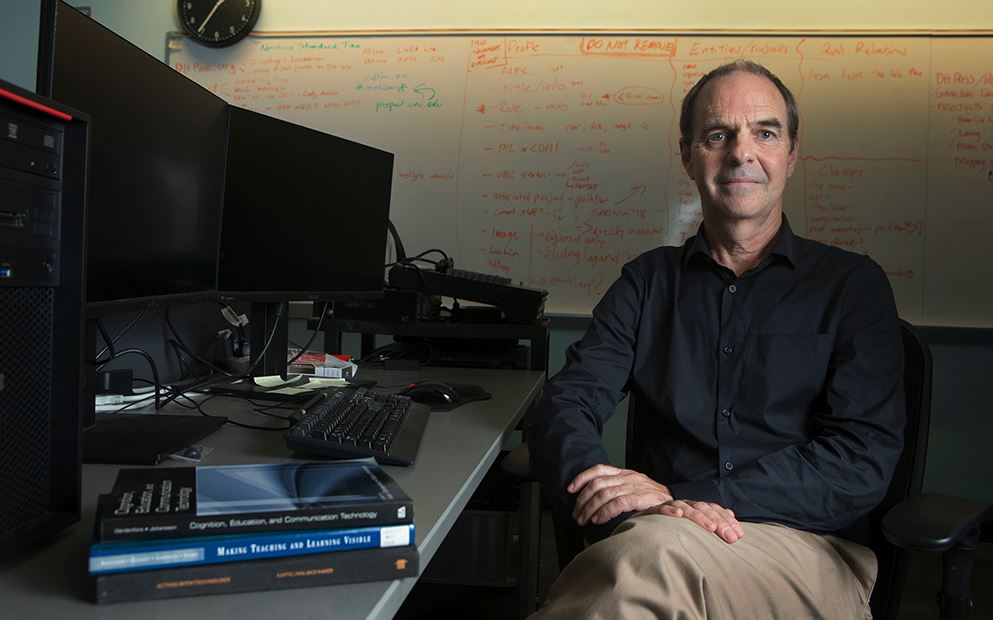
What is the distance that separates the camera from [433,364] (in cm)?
229

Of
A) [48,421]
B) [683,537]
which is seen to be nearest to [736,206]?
[683,537]

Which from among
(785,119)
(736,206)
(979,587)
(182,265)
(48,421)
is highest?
(785,119)

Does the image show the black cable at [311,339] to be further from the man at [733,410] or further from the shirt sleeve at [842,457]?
the shirt sleeve at [842,457]

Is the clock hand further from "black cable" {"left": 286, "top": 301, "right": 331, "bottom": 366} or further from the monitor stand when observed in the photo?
the monitor stand

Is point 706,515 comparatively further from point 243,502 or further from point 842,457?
point 243,502

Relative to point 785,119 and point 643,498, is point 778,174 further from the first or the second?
point 643,498

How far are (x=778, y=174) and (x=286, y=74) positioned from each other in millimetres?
2331

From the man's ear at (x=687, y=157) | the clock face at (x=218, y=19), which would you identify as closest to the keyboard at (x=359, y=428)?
the man's ear at (x=687, y=157)

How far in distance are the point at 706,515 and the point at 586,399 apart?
0.38 m

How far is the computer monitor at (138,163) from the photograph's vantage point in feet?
3.04

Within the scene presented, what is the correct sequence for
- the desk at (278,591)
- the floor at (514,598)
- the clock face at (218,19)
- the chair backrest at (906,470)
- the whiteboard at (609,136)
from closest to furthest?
the desk at (278,591)
the chair backrest at (906,470)
the floor at (514,598)
the whiteboard at (609,136)
the clock face at (218,19)

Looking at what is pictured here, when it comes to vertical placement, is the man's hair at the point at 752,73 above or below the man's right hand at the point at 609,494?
above

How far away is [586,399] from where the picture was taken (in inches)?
60.1

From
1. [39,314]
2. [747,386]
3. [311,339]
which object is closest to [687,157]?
[747,386]
